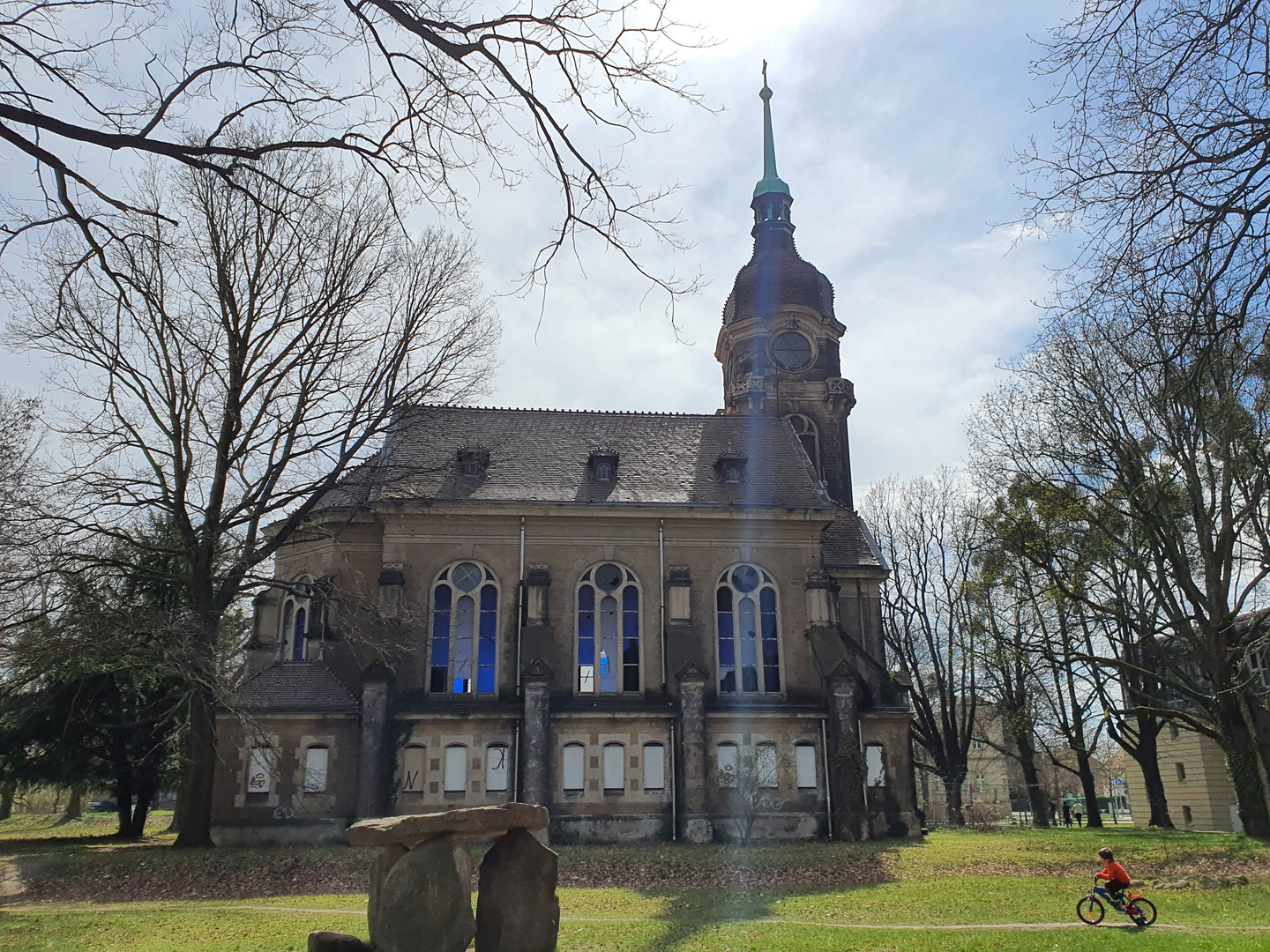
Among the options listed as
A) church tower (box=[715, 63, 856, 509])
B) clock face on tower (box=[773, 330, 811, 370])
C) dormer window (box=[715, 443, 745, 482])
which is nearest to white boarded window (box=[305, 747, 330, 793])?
dormer window (box=[715, 443, 745, 482])

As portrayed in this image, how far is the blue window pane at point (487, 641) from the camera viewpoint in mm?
28469

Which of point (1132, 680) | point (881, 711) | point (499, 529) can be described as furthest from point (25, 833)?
point (1132, 680)

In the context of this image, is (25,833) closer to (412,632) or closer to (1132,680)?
(412,632)

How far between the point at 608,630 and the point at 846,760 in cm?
782

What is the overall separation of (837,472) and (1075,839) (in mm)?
16385

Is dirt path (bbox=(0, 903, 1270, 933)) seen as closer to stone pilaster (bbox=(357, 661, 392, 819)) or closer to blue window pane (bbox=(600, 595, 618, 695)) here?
stone pilaster (bbox=(357, 661, 392, 819))

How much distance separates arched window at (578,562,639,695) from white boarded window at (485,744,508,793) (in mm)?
3094

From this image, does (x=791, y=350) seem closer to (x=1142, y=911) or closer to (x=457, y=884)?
(x=1142, y=911)

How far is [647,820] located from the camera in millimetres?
26906

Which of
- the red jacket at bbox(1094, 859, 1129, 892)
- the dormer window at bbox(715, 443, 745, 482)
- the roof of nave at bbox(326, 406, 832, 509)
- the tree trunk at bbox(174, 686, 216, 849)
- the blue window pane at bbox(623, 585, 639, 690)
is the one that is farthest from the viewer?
the dormer window at bbox(715, 443, 745, 482)

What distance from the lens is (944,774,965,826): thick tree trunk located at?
42178mm

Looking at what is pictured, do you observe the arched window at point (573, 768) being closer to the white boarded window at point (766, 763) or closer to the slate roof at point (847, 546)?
the white boarded window at point (766, 763)

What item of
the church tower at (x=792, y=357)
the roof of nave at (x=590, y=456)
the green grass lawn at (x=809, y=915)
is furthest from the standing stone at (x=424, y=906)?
the church tower at (x=792, y=357)

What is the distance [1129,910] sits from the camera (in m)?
12.5
